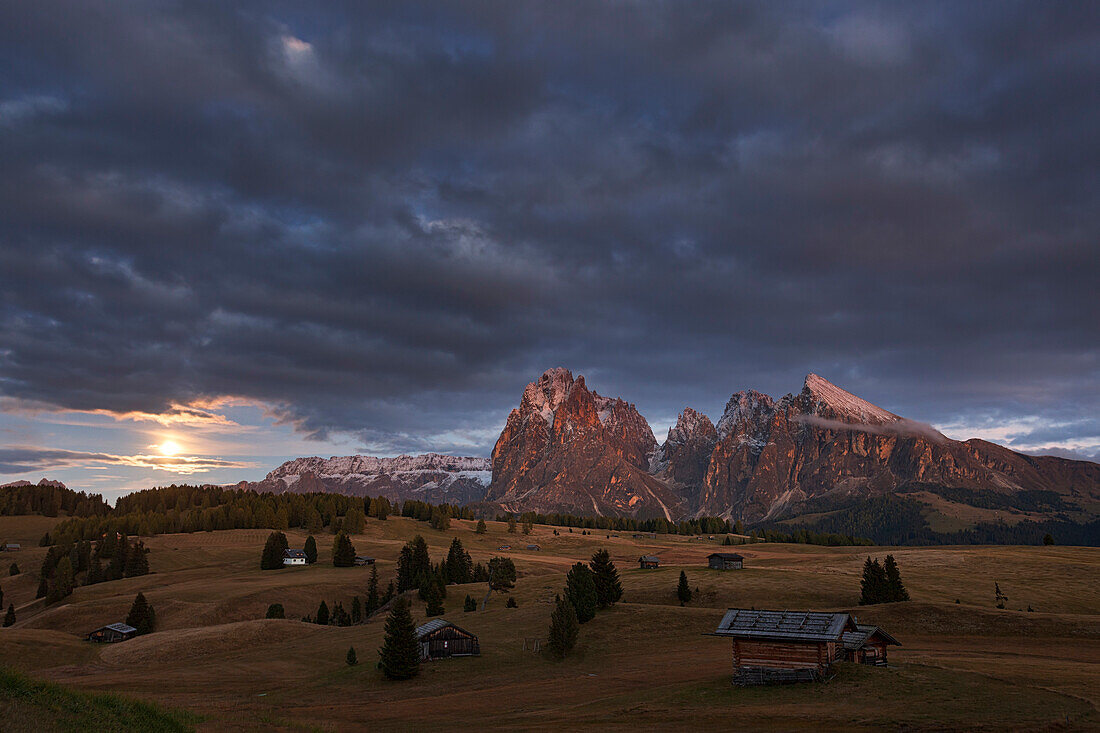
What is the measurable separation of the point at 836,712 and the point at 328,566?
134m

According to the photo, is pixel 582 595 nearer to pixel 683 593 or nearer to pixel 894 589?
pixel 683 593

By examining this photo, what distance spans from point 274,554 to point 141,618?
47.5 m

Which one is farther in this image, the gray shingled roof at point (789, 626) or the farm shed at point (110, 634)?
the farm shed at point (110, 634)

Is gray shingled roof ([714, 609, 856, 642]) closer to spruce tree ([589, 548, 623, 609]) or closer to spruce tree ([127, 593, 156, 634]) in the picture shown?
spruce tree ([589, 548, 623, 609])

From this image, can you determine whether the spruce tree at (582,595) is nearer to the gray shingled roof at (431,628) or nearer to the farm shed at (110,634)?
the gray shingled roof at (431,628)

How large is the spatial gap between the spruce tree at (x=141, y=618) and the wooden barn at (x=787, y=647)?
89.7m

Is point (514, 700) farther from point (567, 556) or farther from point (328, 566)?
point (567, 556)

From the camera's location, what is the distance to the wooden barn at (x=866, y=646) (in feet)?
158

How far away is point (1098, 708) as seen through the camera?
3241 cm

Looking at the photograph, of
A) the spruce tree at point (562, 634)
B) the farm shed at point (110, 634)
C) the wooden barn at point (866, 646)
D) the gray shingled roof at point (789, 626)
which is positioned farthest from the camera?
the farm shed at point (110, 634)

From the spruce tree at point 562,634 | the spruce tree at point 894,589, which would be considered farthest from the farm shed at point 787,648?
the spruce tree at point 894,589

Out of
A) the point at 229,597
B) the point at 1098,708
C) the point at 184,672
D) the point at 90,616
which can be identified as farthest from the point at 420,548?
the point at 1098,708

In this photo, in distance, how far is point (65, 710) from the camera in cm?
2173

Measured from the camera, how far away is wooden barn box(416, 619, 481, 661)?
70.4 m
